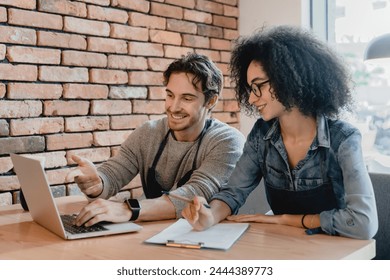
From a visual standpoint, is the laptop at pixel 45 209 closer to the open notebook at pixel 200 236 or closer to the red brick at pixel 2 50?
the open notebook at pixel 200 236

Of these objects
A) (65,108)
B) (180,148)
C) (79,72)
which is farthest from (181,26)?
(180,148)

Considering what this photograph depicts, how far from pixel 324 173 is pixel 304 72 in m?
0.32

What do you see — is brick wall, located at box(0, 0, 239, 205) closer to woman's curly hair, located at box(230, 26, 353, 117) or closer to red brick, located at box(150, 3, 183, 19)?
red brick, located at box(150, 3, 183, 19)

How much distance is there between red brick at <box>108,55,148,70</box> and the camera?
2.56 m

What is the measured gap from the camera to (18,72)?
217 cm

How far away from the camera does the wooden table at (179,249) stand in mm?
1169

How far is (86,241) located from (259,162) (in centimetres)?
65

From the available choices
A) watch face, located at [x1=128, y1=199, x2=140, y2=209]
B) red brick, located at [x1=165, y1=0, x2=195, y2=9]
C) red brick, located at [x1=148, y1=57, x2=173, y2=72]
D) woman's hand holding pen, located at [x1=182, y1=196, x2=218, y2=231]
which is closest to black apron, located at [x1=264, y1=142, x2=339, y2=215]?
woman's hand holding pen, located at [x1=182, y1=196, x2=218, y2=231]

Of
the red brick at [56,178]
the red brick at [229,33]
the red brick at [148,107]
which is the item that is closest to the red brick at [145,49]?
the red brick at [148,107]

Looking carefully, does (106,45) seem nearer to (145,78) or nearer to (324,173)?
(145,78)

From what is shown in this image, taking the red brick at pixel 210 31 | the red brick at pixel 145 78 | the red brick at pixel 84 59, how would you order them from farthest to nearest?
1. the red brick at pixel 210 31
2. the red brick at pixel 145 78
3. the red brick at pixel 84 59

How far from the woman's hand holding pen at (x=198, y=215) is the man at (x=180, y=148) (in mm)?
320

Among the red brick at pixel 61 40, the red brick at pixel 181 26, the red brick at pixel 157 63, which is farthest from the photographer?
the red brick at pixel 181 26
